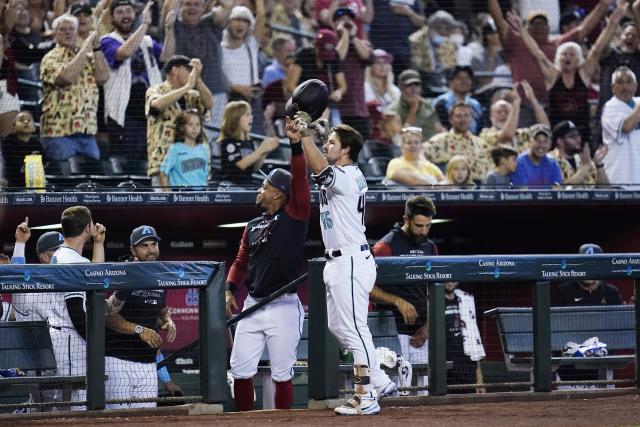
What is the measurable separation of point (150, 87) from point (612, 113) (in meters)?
4.59

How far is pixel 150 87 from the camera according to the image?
10.1m

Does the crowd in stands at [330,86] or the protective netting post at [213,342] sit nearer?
the protective netting post at [213,342]

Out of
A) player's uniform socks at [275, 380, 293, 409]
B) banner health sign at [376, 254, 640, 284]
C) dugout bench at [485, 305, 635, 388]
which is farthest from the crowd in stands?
player's uniform socks at [275, 380, 293, 409]

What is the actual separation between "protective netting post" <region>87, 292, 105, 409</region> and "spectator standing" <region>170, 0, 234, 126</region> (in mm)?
4370

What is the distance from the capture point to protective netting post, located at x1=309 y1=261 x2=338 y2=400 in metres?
6.93

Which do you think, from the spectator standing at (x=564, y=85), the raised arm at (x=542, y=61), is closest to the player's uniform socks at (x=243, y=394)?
the spectator standing at (x=564, y=85)

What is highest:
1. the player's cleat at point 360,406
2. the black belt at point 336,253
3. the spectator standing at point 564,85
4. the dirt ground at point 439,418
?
the spectator standing at point 564,85

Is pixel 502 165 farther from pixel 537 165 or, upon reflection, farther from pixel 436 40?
pixel 436 40

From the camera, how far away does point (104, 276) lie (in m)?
6.57

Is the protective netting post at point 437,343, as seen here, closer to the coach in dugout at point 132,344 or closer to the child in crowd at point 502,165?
the coach in dugout at point 132,344

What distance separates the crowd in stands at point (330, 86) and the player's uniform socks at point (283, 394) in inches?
118

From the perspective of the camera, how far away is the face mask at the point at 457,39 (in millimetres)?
13242

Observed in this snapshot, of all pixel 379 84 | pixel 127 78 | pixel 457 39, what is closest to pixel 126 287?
pixel 127 78

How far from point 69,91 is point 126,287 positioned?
11.6 feet
